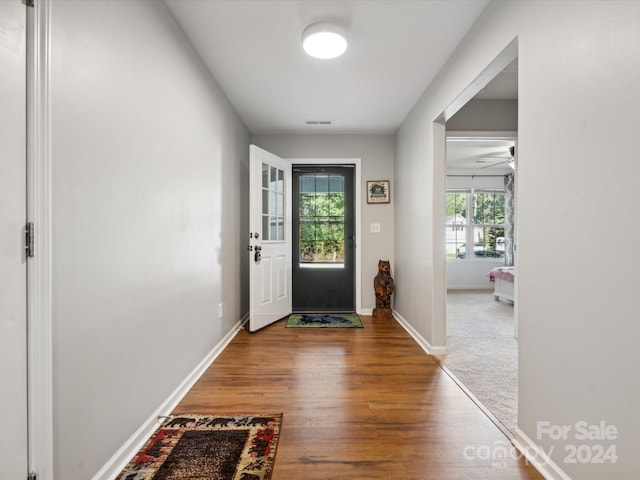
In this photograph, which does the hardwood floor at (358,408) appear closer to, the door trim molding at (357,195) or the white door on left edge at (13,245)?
the white door on left edge at (13,245)

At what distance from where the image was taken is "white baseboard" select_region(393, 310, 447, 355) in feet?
9.95

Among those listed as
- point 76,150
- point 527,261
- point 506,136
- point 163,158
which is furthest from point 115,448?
point 506,136

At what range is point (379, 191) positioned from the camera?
459cm

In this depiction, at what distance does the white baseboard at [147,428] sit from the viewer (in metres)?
1.47

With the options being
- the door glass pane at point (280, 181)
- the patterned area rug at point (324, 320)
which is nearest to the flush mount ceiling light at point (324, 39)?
the door glass pane at point (280, 181)

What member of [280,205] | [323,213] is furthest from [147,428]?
[323,213]

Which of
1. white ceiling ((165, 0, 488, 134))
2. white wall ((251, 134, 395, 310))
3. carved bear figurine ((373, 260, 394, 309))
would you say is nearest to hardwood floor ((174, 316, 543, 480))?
carved bear figurine ((373, 260, 394, 309))

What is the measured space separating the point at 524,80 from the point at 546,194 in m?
0.61

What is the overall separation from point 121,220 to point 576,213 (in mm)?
1986

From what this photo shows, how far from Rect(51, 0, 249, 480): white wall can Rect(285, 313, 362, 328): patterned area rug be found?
170 cm

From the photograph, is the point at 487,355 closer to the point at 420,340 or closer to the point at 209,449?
the point at 420,340

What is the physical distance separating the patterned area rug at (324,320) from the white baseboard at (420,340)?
1.71 ft

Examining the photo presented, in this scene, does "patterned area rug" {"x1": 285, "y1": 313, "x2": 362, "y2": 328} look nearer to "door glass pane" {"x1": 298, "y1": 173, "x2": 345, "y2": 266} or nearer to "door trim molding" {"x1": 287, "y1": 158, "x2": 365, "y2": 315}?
"door trim molding" {"x1": 287, "y1": 158, "x2": 365, "y2": 315}

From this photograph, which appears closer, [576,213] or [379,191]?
[576,213]
